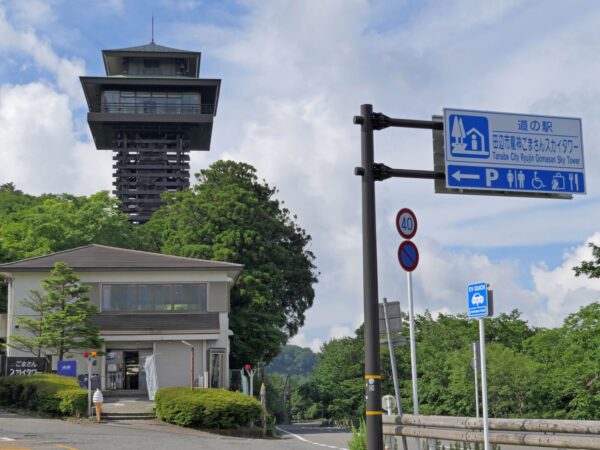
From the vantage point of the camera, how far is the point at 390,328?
13477 millimetres

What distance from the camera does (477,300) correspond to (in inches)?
470

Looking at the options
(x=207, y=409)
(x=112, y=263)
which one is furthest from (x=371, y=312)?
(x=112, y=263)

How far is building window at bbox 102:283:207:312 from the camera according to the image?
129 feet

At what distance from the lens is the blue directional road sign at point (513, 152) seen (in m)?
13.7

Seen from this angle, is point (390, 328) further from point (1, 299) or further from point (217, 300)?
point (1, 299)

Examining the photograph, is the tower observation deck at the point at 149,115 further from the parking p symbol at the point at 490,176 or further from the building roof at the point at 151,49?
the parking p symbol at the point at 490,176

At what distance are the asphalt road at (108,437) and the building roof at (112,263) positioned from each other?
11.8 meters

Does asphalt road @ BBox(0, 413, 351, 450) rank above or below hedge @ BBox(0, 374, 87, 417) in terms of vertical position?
below

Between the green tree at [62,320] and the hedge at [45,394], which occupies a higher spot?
the green tree at [62,320]

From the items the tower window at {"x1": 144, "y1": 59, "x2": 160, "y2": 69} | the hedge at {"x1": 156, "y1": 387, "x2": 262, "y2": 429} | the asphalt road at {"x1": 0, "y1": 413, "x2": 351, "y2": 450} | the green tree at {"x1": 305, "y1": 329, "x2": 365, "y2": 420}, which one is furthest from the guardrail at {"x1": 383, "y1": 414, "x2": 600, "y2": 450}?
the tower window at {"x1": 144, "y1": 59, "x2": 160, "y2": 69}

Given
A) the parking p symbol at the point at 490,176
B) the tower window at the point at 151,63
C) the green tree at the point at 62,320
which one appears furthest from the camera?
the tower window at the point at 151,63

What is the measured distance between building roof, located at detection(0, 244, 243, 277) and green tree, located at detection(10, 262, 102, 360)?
2.52 m

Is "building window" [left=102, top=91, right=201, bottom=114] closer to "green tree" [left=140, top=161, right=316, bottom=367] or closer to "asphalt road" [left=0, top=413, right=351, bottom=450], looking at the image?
"green tree" [left=140, top=161, right=316, bottom=367]

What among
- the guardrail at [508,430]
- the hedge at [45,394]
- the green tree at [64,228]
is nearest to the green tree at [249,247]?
the green tree at [64,228]
